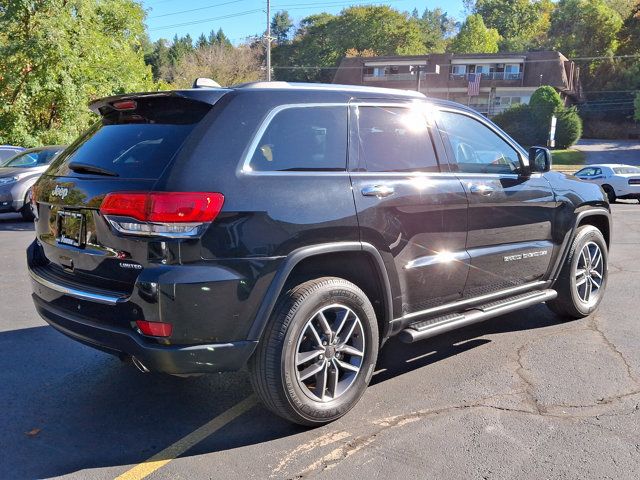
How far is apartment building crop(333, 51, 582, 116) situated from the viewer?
57.3 metres

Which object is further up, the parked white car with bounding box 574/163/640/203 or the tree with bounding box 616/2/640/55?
the tree with bounding box 616/2/640/55

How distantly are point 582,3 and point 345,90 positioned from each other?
265 ft

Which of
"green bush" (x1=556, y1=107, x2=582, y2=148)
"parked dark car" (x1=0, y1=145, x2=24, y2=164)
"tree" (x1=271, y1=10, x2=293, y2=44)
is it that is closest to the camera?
"parked dark car" (x1=0, y1=145, x2=24, y2=164)

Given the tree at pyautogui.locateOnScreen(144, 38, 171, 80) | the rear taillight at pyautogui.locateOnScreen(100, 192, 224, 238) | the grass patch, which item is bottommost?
the grass patch

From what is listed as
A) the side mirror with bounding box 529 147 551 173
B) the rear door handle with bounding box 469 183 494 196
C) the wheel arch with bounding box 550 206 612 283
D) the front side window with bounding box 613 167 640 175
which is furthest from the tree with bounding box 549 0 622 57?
the rear door handle with bounding box 469 183 494 196

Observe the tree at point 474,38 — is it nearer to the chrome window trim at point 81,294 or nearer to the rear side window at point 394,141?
the rear side window at point 394,141

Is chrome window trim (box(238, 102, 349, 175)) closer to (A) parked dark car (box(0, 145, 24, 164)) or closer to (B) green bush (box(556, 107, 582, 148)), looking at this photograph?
(A) parked dark car (box(0, 145, 24, 164))

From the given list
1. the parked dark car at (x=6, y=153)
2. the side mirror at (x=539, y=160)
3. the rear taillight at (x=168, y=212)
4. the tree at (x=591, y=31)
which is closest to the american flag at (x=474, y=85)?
the tree at (x=591, y=31)

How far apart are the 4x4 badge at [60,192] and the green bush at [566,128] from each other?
4727 cm

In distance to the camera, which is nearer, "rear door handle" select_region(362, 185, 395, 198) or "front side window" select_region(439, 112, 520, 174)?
"rear door handle" select_region(362, 185, 395, 198)

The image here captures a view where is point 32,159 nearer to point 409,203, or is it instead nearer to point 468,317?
point 409,203

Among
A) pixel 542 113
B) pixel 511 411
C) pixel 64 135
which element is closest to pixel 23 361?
pixel 511 411

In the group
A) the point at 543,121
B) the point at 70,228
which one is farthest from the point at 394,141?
the point at 543,121

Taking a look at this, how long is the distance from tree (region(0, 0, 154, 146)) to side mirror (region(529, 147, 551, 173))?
1709 cm
